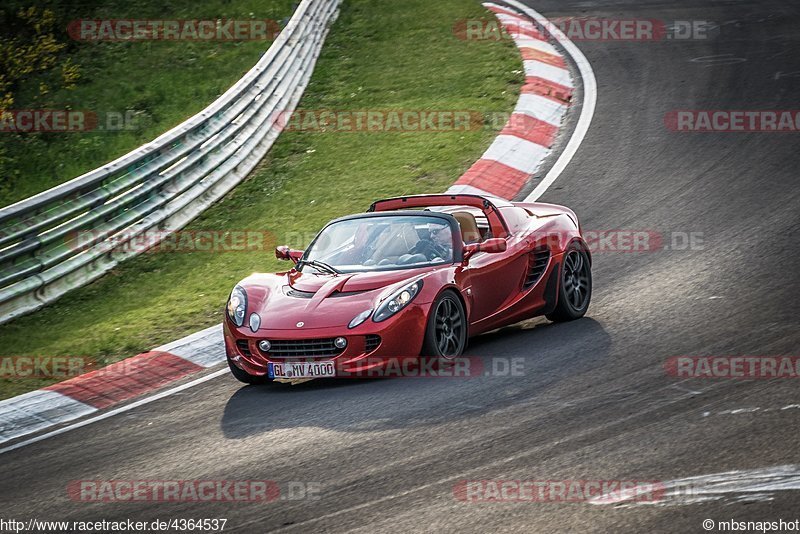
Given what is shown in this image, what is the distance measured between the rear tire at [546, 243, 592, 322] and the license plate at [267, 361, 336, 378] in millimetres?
2407

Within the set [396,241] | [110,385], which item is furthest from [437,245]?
[110,385]

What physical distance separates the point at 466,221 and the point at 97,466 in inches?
152

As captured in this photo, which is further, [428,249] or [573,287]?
[573,287]

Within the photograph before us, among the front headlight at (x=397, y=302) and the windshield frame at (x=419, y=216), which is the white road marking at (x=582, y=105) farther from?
the front headlight at (x=397, y=302)

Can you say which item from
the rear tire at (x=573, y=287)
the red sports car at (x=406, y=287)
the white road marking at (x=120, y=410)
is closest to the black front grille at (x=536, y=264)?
the red sports car at (x=406, y=287)

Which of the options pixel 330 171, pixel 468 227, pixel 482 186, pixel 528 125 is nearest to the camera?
pixel 468 227

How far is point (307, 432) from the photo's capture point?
6828 millimetres

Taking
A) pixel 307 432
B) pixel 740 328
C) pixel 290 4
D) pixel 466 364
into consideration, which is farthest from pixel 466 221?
pixel 290 4

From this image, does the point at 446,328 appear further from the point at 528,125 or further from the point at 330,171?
the point at 528,125

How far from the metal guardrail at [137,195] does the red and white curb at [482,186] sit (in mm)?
2069

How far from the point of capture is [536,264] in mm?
9375

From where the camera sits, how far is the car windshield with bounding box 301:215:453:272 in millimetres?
8719

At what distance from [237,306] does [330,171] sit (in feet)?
19.8

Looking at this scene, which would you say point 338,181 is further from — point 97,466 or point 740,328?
point 97,466
